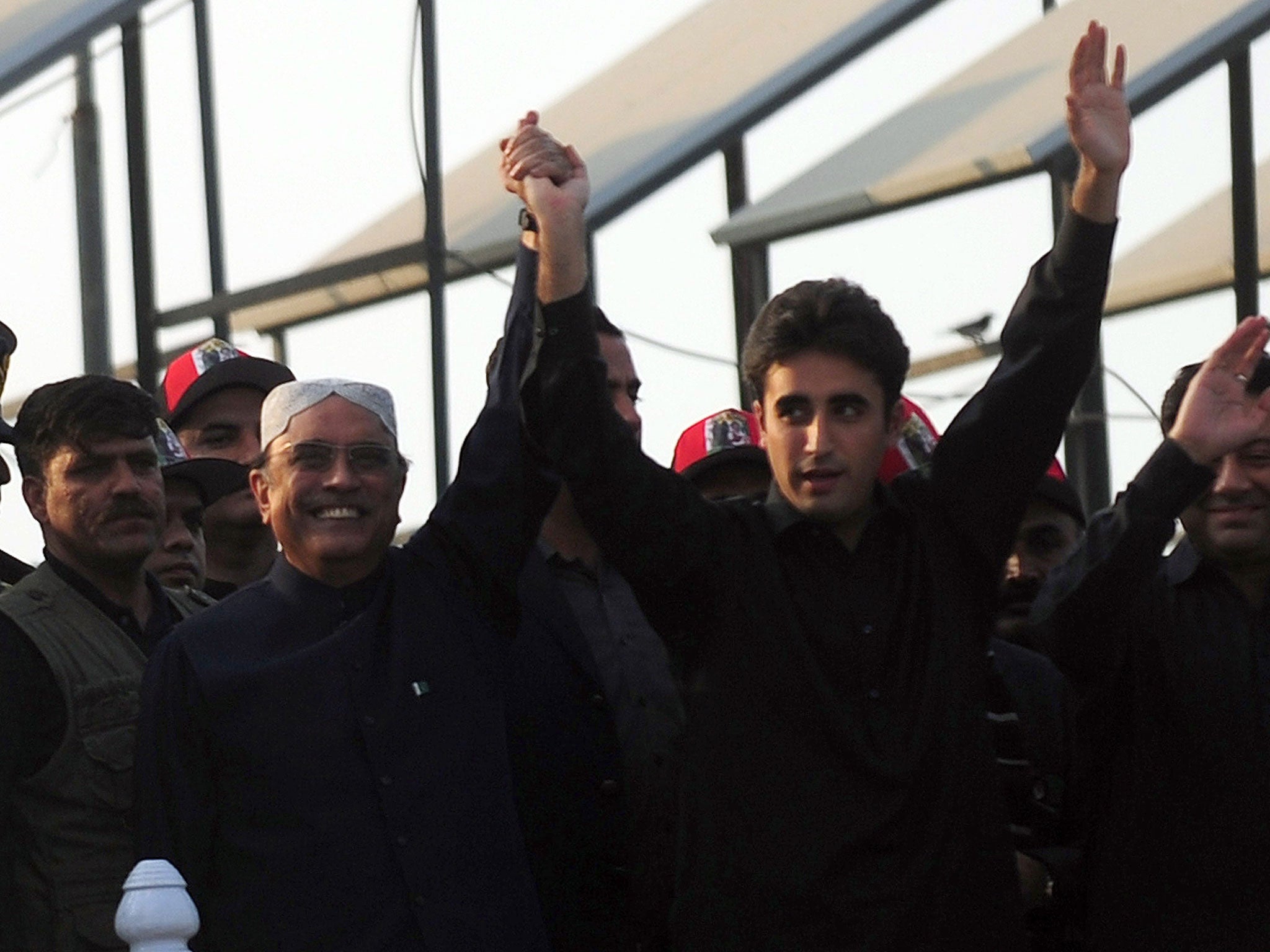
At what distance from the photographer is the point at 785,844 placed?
3.64 m

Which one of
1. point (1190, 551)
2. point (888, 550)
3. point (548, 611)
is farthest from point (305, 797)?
point (1190, 551)

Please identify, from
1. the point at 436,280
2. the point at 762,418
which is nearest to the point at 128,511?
the point at 762,418

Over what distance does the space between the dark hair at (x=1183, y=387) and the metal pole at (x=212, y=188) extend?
335cm

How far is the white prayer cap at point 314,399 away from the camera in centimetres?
405

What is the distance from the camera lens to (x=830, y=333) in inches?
154

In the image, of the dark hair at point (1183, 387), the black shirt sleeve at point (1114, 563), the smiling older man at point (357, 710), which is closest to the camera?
the smiling older man at point (357, 710)

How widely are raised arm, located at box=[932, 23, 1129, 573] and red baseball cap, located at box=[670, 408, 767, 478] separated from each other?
1.19 meters

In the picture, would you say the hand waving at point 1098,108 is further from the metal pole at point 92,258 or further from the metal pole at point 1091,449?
the metal pole at point 92,258

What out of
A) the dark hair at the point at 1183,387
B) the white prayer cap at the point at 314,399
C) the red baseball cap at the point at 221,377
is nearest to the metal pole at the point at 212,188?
the red baseball cap at the point at 221,377

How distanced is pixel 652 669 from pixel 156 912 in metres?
1.17

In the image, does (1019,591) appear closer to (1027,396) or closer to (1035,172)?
(1027,396)

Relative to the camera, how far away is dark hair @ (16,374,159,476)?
4.27 m

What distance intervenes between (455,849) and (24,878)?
617 millimetres

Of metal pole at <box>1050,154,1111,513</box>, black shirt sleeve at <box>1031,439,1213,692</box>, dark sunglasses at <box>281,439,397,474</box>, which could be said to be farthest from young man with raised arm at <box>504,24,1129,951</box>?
metal pole at <box>1050,154,1111,513</box>
